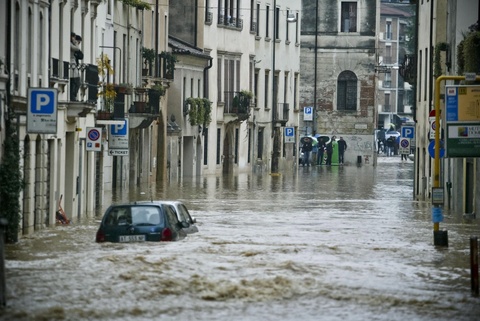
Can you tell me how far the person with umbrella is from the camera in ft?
311

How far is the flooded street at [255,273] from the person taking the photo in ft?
59.5

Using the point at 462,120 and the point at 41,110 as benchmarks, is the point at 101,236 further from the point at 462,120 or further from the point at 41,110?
the point at 462,120

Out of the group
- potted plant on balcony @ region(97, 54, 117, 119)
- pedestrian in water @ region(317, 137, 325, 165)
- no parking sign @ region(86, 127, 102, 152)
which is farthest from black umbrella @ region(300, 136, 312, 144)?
no parking sign @ region(86, 127, 102, 152)

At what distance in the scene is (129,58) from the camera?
55.6 meters

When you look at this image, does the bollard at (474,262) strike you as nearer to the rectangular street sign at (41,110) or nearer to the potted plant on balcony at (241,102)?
the rectangular street sign at (41,110)

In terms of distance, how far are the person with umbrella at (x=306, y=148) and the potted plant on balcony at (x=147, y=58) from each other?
36820 mm

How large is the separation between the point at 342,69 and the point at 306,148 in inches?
270

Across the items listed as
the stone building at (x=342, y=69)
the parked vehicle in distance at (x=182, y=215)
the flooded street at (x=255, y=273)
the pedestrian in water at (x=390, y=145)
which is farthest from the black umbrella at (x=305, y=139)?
the parked vehicle in distance at (x=182, y=215)

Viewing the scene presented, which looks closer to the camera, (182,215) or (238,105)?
(182,215)

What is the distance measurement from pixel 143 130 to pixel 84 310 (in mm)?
41331

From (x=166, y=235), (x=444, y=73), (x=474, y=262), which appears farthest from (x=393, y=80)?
(x=474, y=262)

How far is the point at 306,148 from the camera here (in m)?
94.9

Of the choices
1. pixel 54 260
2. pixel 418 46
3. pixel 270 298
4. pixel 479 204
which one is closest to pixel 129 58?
pixel 418 46

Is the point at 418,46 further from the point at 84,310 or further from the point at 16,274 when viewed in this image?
the point at 84,310
